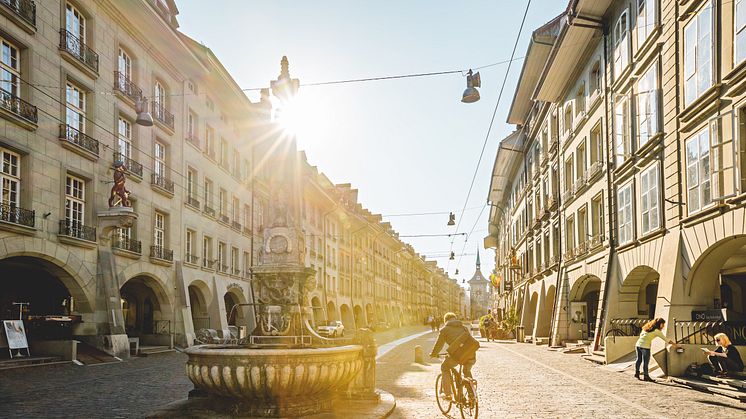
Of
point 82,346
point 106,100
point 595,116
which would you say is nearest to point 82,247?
point 82,346

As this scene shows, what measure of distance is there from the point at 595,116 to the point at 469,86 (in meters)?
9.30

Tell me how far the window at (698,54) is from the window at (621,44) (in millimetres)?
4962

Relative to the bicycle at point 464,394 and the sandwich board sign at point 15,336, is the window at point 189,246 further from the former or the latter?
the bicycle at point 464,394

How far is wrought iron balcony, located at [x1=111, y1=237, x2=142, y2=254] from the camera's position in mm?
25750

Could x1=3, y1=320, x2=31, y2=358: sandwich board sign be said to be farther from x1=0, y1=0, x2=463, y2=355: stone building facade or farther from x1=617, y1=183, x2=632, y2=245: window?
x1=617, y1=183, x2=632, y2=245: window

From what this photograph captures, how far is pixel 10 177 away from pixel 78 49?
5.87 m

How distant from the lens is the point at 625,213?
2247 cm

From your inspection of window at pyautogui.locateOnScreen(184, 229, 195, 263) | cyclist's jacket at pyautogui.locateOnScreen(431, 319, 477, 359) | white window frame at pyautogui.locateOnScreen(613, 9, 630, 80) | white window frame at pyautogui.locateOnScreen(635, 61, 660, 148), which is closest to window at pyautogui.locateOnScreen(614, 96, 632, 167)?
white window frame at pyautogui.locateOnScreen(635, 61, 660, 148)

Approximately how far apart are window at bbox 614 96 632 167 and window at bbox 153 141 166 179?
19072 mm

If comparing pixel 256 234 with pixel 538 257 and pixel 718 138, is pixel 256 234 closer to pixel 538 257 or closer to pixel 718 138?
pixel 538 257

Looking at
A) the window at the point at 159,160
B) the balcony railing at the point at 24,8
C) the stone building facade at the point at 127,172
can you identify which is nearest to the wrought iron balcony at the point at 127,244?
the stone building facade at the point at 127,172

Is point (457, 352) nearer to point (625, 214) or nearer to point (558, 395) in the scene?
point (558, 395)

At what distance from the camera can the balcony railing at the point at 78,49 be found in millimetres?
22672

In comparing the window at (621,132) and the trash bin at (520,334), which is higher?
the window at (621,132)
